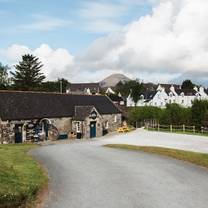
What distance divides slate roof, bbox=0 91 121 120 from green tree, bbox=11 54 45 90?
45.1 meters

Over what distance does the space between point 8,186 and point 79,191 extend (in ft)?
8.86

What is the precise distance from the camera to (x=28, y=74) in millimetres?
105312

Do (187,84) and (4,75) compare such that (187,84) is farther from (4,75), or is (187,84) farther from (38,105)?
(38,105)

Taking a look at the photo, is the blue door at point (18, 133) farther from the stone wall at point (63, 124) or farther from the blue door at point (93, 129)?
the blue door at point (93, 129)

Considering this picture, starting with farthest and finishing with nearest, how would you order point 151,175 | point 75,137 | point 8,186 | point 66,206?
point 75,137 → point 151,175 → point 8,186 → point 66,206

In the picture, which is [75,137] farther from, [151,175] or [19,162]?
[151,175]

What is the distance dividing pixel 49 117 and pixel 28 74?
192 ft

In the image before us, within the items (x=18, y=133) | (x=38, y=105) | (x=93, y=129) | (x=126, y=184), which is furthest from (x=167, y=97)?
(x=126, y=184)

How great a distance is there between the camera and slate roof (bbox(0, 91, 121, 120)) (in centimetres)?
4541

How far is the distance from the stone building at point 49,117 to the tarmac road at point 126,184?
806 inches

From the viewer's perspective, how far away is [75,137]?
52.6 metres

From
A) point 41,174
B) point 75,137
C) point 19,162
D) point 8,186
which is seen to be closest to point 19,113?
point 75,137

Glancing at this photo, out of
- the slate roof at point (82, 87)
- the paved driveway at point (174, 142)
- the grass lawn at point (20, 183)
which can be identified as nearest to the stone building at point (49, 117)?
the paved driveway at point (174, 142)

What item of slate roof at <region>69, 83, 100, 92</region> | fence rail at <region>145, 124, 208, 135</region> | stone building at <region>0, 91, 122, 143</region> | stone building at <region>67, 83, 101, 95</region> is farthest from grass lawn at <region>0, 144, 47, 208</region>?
slate roof at <region>69, 83, 100, 92</region>
